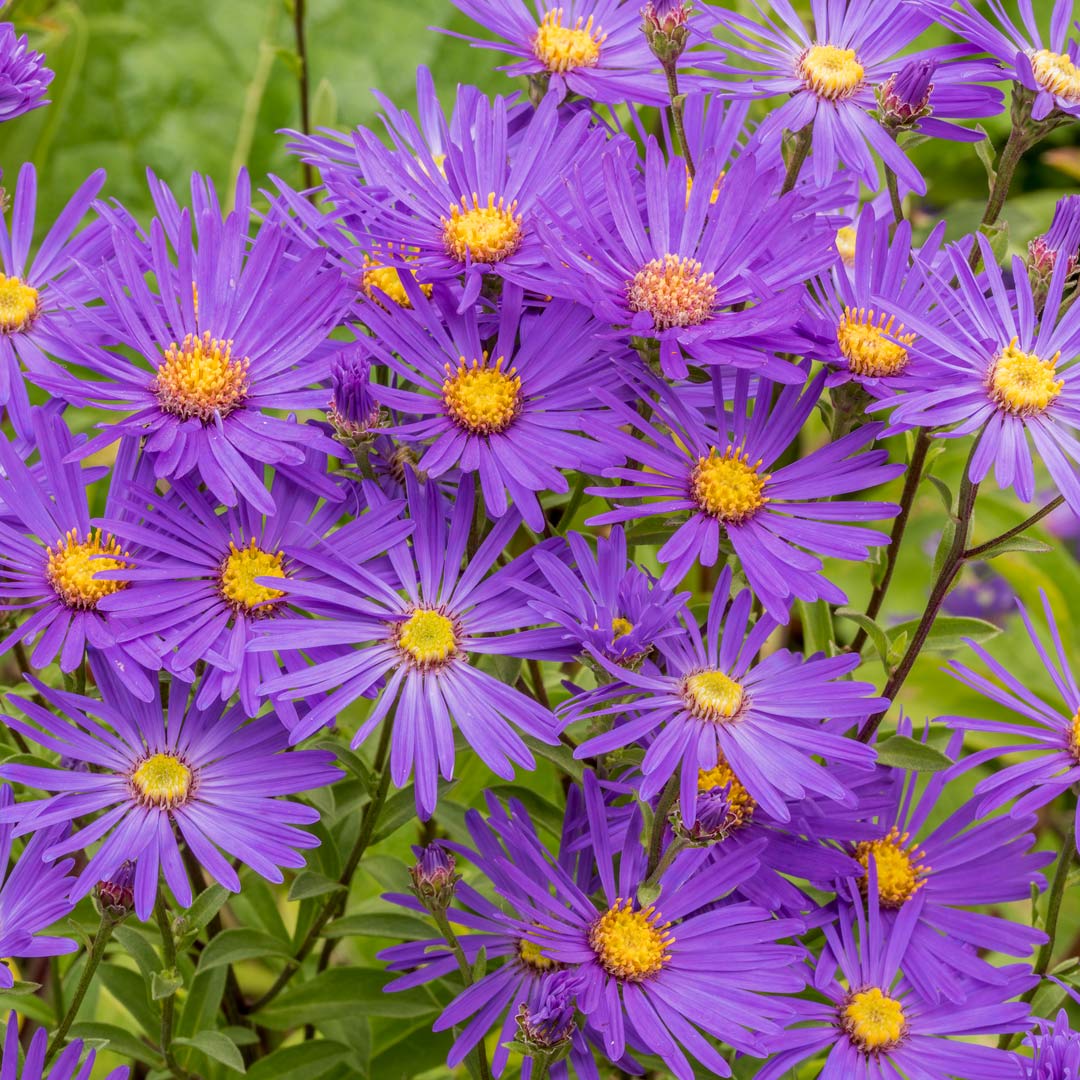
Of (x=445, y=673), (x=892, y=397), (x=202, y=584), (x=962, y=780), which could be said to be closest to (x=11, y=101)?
(x=202, y=584)

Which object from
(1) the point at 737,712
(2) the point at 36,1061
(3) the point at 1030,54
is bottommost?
(2) the point at 36,1061

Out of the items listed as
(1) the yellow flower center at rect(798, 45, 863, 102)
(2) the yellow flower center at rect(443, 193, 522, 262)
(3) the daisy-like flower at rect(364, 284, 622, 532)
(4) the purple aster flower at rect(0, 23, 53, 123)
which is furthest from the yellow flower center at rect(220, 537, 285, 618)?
(1) the yellow flower center at rect(798, 45, 863, 102)

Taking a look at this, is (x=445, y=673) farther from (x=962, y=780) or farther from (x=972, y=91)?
(x=962, y=780)

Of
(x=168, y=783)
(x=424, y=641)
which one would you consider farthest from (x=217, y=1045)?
(x=424, y=641)

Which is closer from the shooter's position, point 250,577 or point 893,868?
point 250,577

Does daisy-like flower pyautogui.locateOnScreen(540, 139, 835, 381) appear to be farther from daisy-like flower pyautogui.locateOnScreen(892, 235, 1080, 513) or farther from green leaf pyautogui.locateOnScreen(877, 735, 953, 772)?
green leaf pyautogui.locateOnScreen(877, 735, 953, 772)

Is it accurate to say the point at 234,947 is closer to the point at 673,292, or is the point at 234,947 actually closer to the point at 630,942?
the point at 630,942
